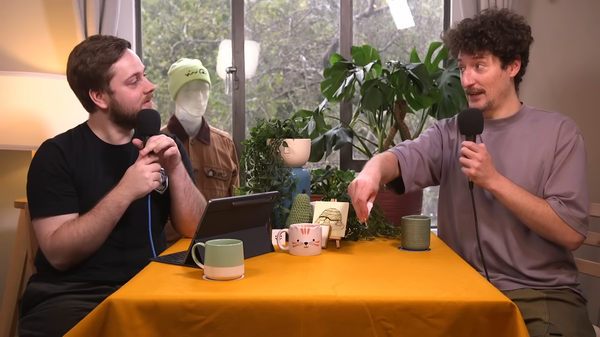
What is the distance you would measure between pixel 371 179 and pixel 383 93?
1341mm

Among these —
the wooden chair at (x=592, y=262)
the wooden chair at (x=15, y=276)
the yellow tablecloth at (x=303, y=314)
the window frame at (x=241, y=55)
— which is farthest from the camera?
the window frame at (x=241, y=55)

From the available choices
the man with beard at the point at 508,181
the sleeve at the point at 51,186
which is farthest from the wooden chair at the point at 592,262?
the sleeve at the point at 51,186

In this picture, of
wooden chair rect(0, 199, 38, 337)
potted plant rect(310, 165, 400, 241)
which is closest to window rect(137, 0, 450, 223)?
wooden chair rect(0, 199, 38, 337)

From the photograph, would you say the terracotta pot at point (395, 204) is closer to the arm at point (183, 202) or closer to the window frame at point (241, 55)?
the window frame at point (241, 55)

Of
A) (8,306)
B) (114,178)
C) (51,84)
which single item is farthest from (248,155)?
(8,306)

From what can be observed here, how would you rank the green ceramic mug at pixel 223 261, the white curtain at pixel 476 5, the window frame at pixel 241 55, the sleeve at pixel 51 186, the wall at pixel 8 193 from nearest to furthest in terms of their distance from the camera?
the green ceramic mug at pixel 223 261 → the sleeve at pixel 51 186 → the wall at pixel 8 193 → the white curtain at pixel 476 5 → the window frame at pixel 241 55

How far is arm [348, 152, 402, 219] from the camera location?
154 cm

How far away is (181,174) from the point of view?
1.85 metres

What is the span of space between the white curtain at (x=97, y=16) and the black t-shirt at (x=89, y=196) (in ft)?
5.18

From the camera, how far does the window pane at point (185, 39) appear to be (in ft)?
11.6

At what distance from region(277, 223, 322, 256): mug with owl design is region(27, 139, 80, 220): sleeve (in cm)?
69

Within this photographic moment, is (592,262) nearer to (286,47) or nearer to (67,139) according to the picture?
(67,139)

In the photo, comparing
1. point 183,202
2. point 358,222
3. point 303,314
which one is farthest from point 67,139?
point 303,314

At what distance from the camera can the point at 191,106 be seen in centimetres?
286
